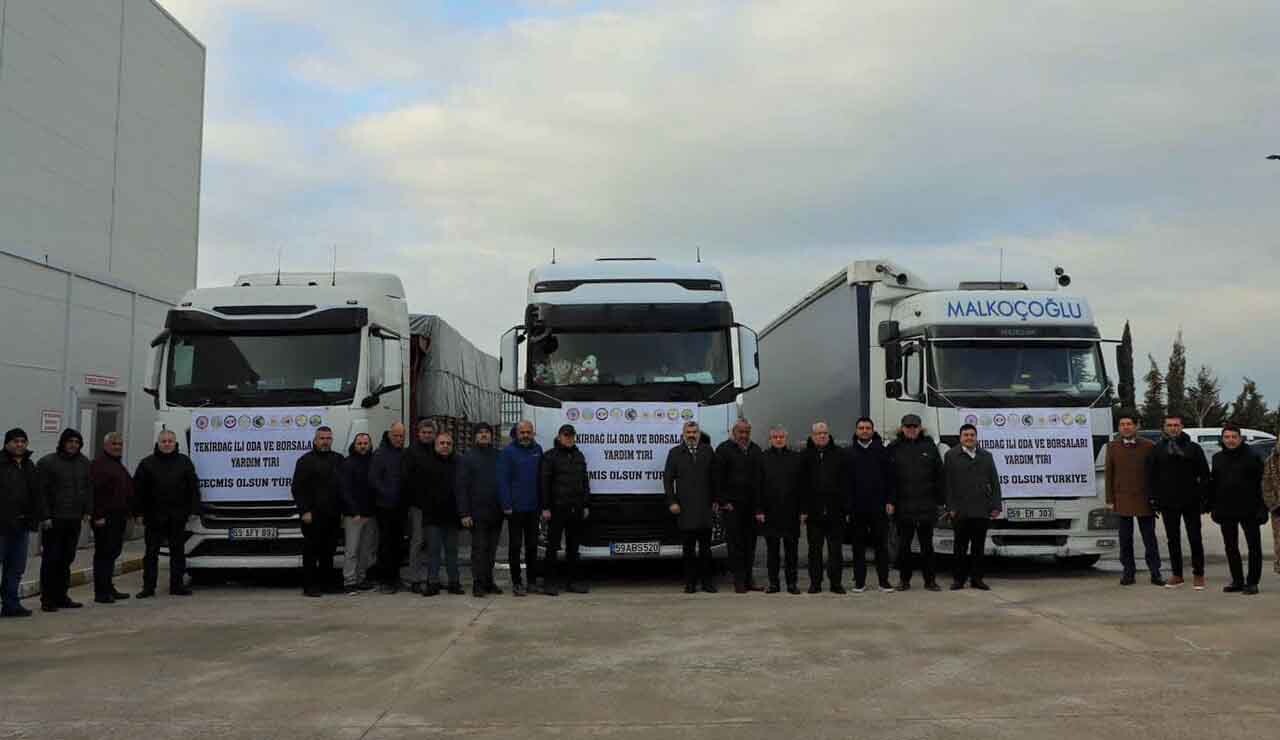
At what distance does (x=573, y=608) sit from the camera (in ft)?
33.9

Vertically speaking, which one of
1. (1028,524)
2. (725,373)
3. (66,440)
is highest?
(725,373)

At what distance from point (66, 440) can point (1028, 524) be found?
32.5ft

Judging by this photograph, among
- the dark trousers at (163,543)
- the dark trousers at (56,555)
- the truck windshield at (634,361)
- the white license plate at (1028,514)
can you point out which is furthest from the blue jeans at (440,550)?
the white license plate at (1028,514)

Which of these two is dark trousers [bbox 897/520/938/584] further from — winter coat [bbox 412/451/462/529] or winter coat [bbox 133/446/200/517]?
winter coat [bbox 133/446/200/517]

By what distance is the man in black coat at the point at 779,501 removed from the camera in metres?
11.3

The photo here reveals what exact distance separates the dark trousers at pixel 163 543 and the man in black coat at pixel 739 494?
5.58 metres

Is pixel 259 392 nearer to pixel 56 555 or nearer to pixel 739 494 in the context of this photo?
pixel 56 555

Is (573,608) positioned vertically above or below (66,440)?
below

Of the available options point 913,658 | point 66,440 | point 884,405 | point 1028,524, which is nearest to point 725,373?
point 884,405

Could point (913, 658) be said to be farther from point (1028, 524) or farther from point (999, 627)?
point (1028, 524)

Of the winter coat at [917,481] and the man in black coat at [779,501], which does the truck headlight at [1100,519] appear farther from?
the man in black coat at [779,501]

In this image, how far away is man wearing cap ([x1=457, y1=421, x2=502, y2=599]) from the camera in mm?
11219

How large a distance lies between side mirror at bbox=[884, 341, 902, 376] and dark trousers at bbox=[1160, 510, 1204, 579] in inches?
123

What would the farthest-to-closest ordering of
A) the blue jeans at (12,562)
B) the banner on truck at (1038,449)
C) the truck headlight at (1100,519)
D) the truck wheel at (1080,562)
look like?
the truck wheel at (1080,562)
the truck headlight at (1100,519)
the banner on truck at (1038,449)
the blue jeans at (12,562)
